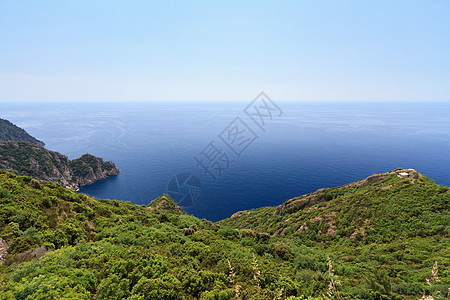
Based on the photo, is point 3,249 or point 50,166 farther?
point 50,166

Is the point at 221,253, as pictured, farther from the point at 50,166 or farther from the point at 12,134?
the point at 12,134

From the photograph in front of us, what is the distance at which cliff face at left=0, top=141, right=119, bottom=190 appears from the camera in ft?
299

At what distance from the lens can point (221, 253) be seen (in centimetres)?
1805

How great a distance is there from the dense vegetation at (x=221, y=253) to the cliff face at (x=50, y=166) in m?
93.9

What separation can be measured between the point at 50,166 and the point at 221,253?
12089 cm

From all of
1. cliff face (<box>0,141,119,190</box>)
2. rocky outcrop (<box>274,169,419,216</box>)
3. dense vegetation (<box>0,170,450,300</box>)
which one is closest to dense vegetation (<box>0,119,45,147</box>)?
cliff face (<box>0,141,119,190</box>)

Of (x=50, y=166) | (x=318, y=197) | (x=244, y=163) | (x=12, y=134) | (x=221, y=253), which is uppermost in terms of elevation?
(x=12, y=134)

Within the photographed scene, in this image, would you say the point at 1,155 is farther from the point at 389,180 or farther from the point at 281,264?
the point at 389,180

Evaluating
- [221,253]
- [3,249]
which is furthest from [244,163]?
[3,249]

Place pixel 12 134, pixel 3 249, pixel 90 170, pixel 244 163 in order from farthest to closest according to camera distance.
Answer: pixel 12 134
pixel 244 163
pixel 90 170
pixel 3 249

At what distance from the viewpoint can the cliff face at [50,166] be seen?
91050 mm

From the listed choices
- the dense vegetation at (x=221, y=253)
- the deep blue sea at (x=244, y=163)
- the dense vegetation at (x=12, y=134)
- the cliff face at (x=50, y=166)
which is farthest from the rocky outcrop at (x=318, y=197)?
the dense vegetation at (x=12, y=134)

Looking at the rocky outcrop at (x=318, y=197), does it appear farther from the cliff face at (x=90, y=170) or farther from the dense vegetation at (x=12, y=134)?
the dense vegetation at (x=12, y=134)

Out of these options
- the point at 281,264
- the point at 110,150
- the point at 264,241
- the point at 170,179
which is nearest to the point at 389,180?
the point at 264,241
